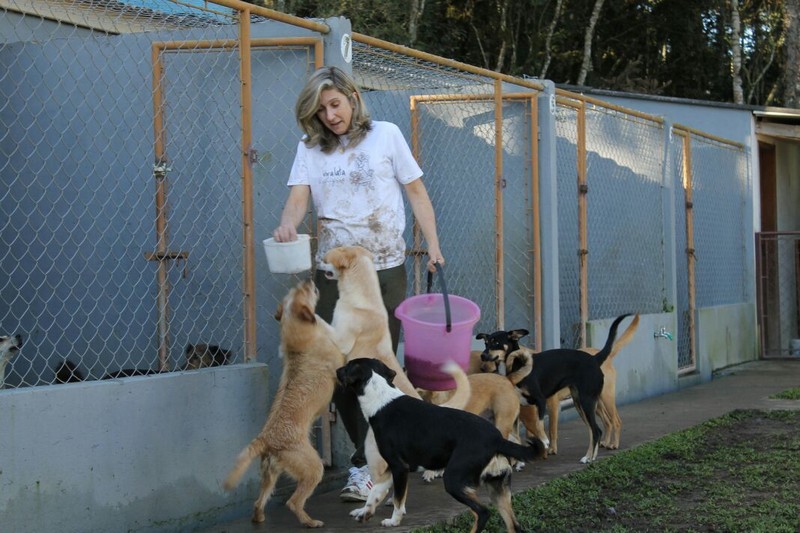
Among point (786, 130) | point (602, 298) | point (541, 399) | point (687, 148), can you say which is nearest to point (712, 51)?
point (786, 130)

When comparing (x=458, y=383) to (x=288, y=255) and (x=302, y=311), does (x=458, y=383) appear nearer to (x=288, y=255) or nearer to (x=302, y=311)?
(x=302, y=311)

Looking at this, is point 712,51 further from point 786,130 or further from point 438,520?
point 438,520

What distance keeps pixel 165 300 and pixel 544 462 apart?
2.96 metres

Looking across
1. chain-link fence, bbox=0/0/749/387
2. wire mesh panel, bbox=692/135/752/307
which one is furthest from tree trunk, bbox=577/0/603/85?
chain-link fence, bbox=0/0/749/387

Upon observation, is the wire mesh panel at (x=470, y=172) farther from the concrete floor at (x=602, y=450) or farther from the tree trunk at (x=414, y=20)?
the tree trunk at (x=414, y=20)

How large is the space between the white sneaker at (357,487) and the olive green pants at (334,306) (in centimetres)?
7

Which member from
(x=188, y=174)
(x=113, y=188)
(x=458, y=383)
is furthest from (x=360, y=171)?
(x=113, y=188)

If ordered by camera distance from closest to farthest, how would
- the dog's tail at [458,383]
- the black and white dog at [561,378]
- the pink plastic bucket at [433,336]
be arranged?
the dog's tail at [458,383], the pink plastic bucket at [433,336], the black and white dog at [561,378]

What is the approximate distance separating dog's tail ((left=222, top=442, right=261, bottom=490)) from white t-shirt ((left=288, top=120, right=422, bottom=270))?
112 centimetres

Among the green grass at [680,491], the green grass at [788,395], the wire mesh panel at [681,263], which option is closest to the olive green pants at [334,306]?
the green grass at [680,491]

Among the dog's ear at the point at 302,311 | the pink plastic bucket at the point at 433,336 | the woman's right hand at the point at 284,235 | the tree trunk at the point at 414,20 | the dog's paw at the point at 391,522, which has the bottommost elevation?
the dog's paw at the point at 391,522

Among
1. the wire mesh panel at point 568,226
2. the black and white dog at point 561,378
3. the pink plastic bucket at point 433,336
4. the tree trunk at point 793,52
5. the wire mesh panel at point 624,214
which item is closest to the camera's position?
the pink plastic bucket at point 433,336

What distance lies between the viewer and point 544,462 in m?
7.39

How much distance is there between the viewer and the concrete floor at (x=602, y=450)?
5.45 m
